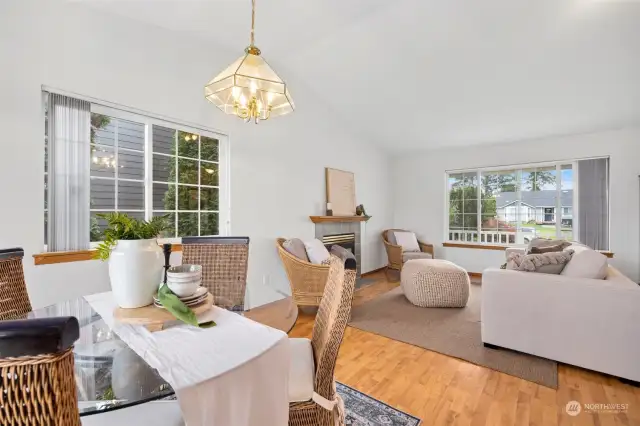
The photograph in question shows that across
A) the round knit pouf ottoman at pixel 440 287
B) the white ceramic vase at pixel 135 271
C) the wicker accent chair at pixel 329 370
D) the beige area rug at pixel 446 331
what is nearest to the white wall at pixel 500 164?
the beige area rug at pixel 446 331

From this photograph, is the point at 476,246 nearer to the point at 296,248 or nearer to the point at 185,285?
the point at 296,248

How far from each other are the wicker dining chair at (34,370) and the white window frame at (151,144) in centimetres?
233

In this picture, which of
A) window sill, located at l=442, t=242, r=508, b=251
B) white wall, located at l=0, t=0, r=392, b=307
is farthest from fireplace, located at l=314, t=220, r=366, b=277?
window sill, located at l=442, t=242, r=508, b=251

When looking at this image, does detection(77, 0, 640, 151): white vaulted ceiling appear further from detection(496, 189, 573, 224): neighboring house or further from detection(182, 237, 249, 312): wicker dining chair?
detection(182, 237, 249, 312): wicker dining chair

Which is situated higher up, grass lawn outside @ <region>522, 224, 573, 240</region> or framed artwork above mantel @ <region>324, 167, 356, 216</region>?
framed artwork above mantel @ <region>324, 167, 356, 216</region>

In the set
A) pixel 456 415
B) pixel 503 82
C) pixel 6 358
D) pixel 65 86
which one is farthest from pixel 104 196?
pixel 503 82

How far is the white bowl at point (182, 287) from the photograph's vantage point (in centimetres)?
116

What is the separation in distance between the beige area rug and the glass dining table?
6.30 feet

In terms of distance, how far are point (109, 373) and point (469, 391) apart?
6.88 ft

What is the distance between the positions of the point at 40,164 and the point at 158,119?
3.30 ft

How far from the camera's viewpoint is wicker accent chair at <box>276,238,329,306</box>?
3279 mm

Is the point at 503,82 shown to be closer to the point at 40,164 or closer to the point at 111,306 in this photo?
the point at 111,306

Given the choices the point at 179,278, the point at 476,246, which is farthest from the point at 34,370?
the point at 476,246

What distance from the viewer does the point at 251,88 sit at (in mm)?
1706
